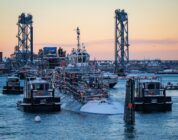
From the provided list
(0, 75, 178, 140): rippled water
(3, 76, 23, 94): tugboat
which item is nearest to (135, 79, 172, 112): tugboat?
(0, 75, 178, 140): rippled water

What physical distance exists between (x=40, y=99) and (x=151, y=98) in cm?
1030

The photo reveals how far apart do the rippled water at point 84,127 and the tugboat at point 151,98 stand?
125cm

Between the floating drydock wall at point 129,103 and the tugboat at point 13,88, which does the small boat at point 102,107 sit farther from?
the tugboat at point 13,88

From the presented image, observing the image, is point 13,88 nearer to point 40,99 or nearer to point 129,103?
point 40,99

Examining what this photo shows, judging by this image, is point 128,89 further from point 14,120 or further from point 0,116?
point 0,116

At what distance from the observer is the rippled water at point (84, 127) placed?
4419cm

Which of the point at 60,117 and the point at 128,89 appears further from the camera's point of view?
the point at 60,117

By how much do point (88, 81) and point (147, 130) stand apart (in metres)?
17.3

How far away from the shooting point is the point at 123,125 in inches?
1928

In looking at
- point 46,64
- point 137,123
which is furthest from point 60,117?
point 46,64

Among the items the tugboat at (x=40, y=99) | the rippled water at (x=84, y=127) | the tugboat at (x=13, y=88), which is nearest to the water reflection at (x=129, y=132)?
the rippled water at (x=84, y=127)

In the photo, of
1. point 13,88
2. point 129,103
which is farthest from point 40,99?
point 13,88

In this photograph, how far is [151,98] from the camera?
58719 millimetres

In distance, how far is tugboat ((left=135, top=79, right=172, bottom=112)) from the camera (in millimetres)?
58812
